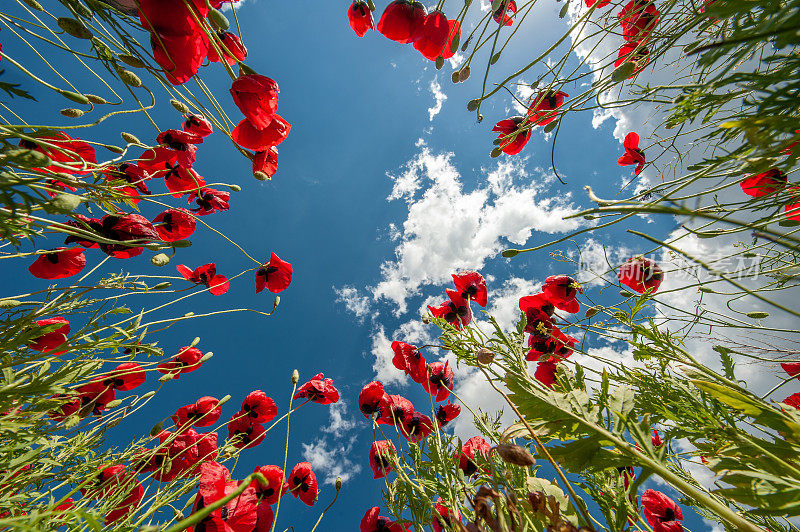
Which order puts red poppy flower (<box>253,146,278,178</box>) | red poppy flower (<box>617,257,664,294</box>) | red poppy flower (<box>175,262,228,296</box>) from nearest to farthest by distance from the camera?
red poppy flower (<box>253,146,278,178</box>) → red poppy flower (<box>617,257,664,294</box>) → red poppy flower (<box>175,262,228,296</box>)

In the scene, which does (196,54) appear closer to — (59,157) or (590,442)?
(59,157)

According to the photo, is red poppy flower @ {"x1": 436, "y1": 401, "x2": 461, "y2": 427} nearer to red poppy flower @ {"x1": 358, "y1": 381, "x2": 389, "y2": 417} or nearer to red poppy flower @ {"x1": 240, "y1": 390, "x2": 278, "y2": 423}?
red poppy flower @ {"x1": 358, "y1": 381, "x2": 389, "y2": 417}

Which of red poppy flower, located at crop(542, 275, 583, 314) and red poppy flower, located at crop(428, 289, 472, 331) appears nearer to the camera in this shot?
red poppy flower, located at crop(542, 275, 583, 314)

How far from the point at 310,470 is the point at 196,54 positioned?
6.21 feet

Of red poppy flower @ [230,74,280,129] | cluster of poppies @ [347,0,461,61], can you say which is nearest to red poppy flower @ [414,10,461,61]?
cluster of poppies @ [347,0,461,61]

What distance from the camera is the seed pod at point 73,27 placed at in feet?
2.05

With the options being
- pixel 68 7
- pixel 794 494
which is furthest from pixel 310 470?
pixel 68 7

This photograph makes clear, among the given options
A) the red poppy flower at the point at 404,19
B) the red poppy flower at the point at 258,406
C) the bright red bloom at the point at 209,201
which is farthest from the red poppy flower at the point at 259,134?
the red poppy flower at the point at 258,406

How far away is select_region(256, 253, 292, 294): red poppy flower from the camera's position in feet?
5.84

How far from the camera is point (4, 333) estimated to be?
727 millimetres

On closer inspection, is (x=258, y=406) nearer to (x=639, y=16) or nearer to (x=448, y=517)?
(x=448, y=517)

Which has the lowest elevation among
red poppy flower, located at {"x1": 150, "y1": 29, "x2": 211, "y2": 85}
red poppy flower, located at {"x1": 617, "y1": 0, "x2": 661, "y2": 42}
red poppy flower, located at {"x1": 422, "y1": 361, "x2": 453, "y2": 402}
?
red poppy flower, located at {"x1": 422, "y1": 361, "x2": 453, "y2": 402}

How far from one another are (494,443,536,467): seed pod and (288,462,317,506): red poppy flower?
1.60 meters

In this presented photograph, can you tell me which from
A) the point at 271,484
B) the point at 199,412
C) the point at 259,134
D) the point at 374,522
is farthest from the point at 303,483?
the point at 259,134
